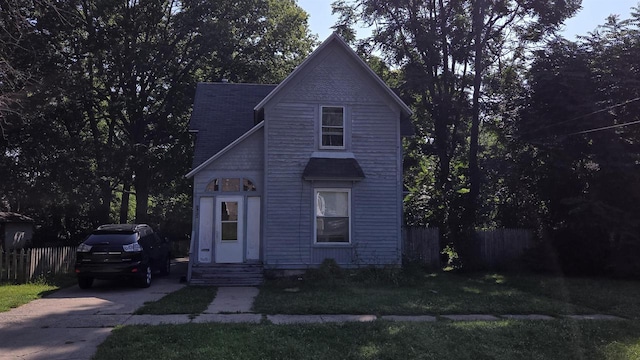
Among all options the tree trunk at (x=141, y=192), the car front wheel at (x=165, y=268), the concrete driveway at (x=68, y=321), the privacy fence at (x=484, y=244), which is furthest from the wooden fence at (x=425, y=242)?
the tree trunk at (x=141, y=192)

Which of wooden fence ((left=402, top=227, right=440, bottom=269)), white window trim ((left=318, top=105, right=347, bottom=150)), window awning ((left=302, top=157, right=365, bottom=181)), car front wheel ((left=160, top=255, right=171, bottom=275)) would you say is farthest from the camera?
wooden fence ((left=402, top=227, right=440, bottom=269))

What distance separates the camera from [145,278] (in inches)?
558

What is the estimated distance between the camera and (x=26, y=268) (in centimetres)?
1520

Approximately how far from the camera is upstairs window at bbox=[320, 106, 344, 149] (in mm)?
16609

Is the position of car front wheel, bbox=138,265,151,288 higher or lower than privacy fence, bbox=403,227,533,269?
lower

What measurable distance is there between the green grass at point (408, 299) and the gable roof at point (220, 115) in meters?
5.73

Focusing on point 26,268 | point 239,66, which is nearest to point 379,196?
point 26,268

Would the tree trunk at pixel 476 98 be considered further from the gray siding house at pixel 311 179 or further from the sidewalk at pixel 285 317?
the sidewalk at pixel 285 317

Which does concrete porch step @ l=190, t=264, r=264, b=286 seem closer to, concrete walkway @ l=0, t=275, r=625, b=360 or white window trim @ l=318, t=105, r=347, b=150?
concrete walkway @ l=0, t=275, r=625, b=360

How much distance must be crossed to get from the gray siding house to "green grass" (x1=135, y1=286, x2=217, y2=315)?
2.91 m

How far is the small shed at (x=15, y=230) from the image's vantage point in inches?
1021

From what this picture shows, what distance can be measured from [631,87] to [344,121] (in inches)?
397

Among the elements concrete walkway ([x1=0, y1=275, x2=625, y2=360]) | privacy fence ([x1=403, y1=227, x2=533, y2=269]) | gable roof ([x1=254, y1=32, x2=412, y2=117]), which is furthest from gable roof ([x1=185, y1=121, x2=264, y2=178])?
privacy fence ([x1=403, y1=227, x2=533, y2=269])

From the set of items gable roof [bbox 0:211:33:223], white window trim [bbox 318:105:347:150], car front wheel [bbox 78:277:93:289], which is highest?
white window trim [bbox 318:105:347:150]
